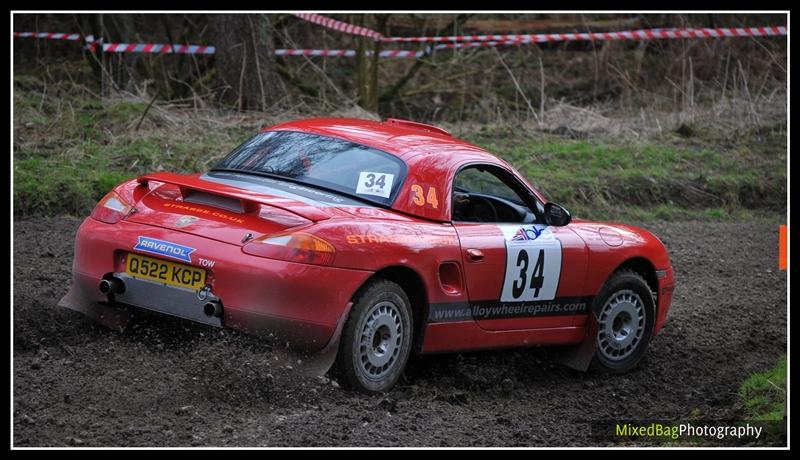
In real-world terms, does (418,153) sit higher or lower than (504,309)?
higher

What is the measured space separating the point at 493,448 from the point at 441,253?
1421mm

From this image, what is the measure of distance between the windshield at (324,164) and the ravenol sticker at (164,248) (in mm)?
1033

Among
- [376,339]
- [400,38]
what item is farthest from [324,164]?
[400,38]

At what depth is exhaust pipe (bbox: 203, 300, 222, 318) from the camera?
6.07 m

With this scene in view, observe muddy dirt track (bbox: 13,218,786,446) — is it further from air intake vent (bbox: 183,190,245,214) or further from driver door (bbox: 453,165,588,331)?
air intake vent (bbox: 183,190,245,214)

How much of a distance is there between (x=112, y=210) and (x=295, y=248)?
52.4 inches

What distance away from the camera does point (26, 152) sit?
38.8 ft

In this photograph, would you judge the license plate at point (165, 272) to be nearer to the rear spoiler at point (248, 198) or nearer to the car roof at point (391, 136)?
the rear spoiler at point (248, 198)

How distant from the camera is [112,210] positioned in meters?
6.71

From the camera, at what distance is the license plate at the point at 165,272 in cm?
616

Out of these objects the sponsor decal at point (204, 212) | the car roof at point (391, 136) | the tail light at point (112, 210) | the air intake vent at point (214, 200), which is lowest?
the tail light at point (112, 210)

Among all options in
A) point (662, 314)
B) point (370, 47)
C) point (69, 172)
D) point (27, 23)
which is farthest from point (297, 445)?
point (27, 23)

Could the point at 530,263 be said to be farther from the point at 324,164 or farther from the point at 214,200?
the point at 214,200

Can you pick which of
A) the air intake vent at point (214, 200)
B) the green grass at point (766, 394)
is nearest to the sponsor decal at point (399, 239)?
the air intake vent at point (214, 200)
